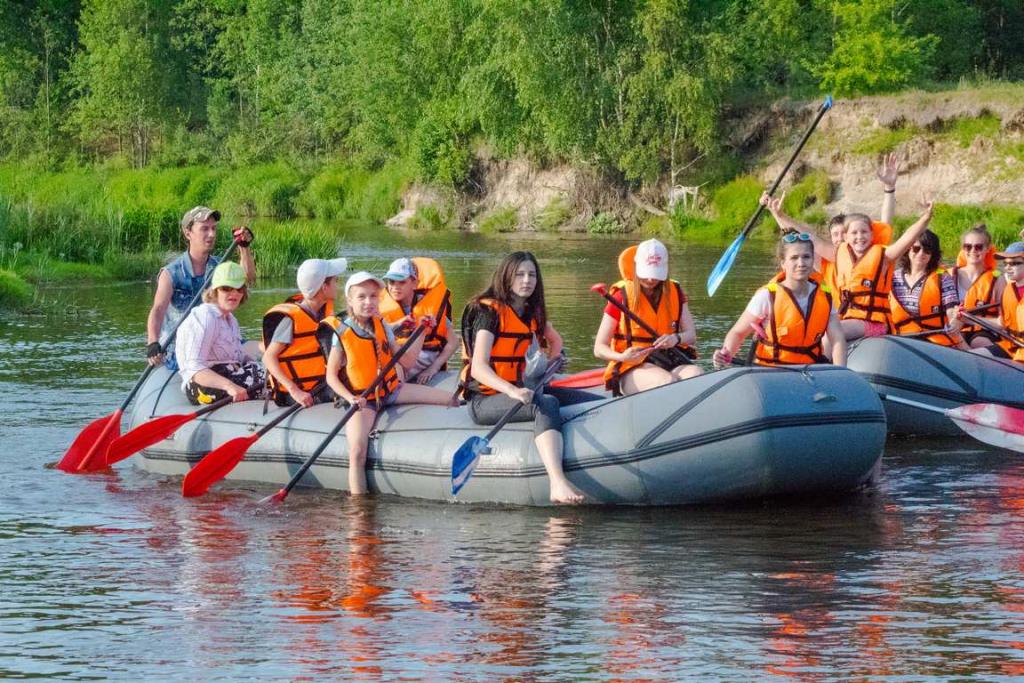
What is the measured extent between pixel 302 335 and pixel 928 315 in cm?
371

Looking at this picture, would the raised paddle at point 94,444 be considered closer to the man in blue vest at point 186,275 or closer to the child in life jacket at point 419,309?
the man in blue vest at point 186,275

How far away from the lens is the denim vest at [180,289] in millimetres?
8516

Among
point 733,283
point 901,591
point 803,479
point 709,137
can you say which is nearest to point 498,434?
point 803,479

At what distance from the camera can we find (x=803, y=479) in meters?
6.87

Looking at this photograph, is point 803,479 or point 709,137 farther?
point 709,137

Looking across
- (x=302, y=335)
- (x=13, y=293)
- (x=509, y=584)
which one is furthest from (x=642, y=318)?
(x=13, y=293)

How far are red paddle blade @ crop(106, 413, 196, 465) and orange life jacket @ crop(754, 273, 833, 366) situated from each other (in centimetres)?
272

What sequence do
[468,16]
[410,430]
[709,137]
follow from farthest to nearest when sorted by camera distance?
[468,16], [709,137], [410,430]

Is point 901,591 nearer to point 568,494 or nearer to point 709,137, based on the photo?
point 568,494

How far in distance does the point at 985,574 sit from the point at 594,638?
1.59m

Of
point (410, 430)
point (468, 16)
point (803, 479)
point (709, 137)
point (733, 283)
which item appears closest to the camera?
point (803, 479)

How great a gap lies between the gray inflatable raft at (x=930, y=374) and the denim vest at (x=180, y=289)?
3.34m

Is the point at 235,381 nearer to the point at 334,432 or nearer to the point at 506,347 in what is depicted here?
the point at 334,432

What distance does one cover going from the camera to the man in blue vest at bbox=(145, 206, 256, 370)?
8344mm
